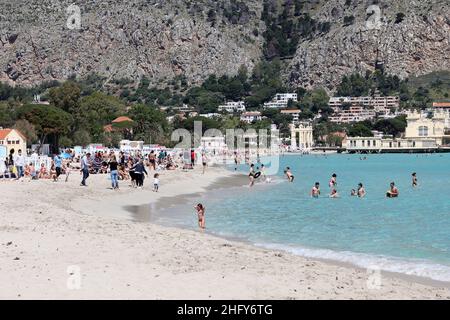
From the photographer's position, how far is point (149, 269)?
1272 centimetres

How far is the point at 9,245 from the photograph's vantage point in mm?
14477

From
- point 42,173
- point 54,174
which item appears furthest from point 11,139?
point 54,174

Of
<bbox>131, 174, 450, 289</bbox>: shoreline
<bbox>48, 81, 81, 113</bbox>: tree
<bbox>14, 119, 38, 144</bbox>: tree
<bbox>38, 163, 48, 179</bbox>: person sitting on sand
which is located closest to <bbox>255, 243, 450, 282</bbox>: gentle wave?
<bbox>131, 174, 450, 289</bbox>: shoreline

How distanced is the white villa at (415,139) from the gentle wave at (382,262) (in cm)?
16608

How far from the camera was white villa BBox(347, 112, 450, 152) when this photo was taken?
183250mm

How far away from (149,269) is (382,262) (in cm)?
538

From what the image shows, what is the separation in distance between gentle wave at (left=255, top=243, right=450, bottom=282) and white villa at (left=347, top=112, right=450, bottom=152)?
6539 inches

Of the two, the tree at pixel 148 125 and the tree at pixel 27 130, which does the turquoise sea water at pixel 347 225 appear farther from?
the tree at pixel 148 125

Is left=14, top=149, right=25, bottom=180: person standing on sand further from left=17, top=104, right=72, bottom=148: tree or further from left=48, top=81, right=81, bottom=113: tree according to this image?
left=48, top=81, right=81, bottom=113: tree

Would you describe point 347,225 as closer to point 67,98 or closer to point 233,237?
point 233,237

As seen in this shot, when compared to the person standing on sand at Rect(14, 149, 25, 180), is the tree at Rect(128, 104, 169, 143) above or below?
above
